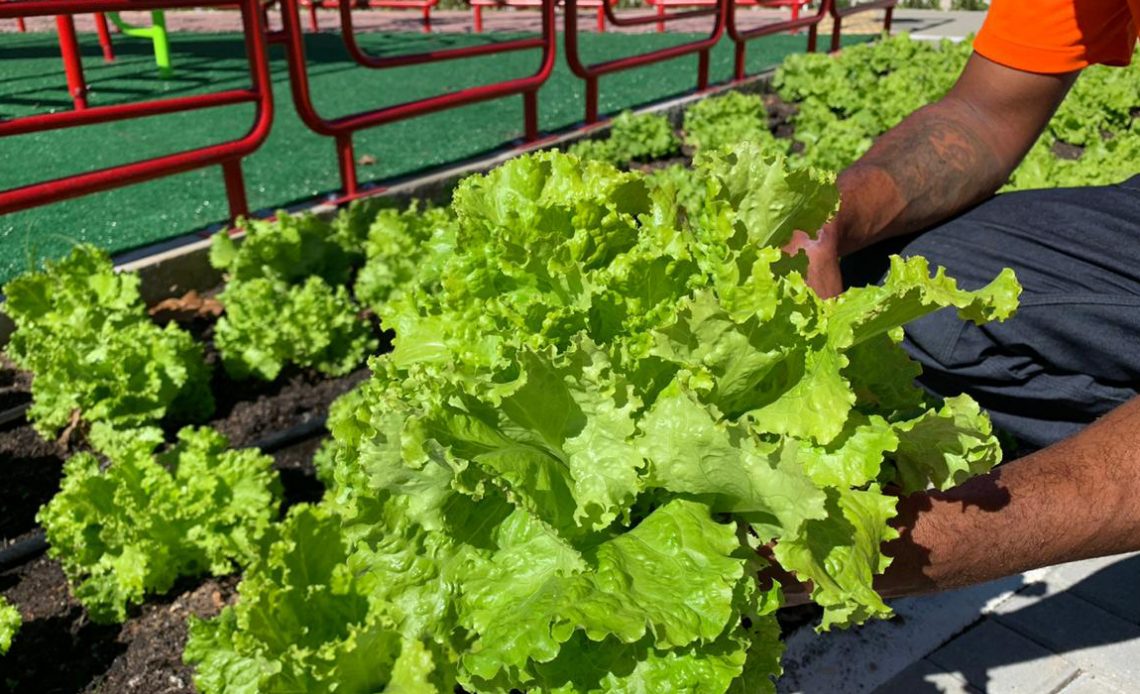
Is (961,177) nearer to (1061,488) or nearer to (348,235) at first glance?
(1061,488)

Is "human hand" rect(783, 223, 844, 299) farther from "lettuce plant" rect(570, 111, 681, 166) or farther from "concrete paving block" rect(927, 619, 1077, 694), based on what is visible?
"lettuce plant" rect(570, 111, 681, 166)

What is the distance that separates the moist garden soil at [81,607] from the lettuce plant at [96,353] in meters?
0.19

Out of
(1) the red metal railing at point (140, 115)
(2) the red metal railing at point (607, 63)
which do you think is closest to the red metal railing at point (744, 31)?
(2) the red metal railing at point (607, 63)

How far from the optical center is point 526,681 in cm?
183

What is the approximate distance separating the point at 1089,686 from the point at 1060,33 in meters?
2.25

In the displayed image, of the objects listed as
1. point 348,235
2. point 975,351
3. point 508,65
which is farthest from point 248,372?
point 508,65

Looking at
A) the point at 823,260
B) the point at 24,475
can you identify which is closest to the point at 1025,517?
the point at 823,260

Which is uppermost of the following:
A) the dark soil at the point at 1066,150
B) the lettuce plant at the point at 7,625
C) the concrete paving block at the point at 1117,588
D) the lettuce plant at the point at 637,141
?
the lettuce plant at the point at 637,141

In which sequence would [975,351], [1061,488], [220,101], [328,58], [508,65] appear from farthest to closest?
[328,58] → [508,65] → [220,101] → [975,351] → [1061,488]

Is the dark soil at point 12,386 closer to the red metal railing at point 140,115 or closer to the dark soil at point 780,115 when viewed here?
the red metal railing at point 140,115

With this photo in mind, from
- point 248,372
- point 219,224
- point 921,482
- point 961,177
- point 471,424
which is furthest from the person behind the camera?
point 219,224

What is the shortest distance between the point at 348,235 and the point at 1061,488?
4.45m

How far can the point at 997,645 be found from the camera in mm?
3240

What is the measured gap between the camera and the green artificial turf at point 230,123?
7180mm
